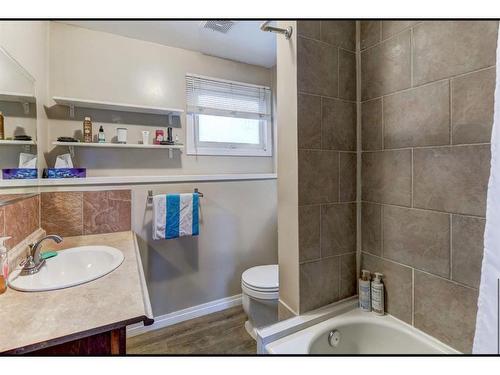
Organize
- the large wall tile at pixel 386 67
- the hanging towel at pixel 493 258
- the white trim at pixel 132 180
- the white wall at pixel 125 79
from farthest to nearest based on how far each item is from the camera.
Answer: the white wall at pixel 125 79, the white trim at pixel 132 180, the large wall tile at pixel 386 67, the hanging towel at pixel 493 258

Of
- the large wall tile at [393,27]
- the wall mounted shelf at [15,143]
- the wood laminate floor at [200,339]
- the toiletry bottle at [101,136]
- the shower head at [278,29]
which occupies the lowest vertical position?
the wood laminate floor at [200,339]

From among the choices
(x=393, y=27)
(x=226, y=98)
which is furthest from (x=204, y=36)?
(x=393, y=27)

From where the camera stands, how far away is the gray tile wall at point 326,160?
1.00 metres

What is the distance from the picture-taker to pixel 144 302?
780 millimetres

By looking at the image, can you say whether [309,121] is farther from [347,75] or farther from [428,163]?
[428,163]

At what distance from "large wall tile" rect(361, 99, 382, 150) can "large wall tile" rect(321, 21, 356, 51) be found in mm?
286

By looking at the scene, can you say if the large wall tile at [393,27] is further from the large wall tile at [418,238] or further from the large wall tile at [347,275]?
the large wall tile at [347,275]

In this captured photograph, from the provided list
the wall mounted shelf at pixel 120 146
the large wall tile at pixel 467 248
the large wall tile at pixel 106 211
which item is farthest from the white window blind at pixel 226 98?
the large wall tile at pixel 467 248

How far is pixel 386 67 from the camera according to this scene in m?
1.04

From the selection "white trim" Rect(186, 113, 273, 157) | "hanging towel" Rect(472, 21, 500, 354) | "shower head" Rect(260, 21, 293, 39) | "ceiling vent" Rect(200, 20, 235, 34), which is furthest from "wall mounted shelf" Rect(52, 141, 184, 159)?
"hanging towel" Rect(472, 21, 500, 354)

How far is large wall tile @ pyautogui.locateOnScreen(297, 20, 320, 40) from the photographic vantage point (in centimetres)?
98

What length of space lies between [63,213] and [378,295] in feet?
5.96

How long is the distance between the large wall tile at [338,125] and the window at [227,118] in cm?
128

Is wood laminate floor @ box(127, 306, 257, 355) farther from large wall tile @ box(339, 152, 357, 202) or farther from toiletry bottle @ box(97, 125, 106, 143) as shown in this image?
toiletry bottle @ box(97, 125, 106, 143)
